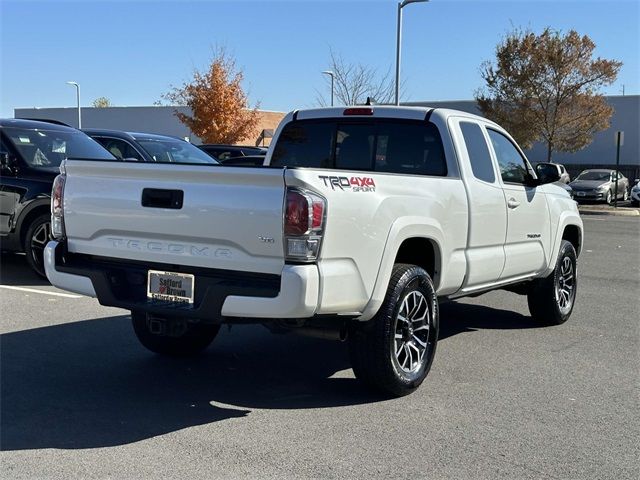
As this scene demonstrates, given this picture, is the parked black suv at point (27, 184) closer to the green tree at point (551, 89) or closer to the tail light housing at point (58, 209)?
→ the tail light housing at point (58, 209)

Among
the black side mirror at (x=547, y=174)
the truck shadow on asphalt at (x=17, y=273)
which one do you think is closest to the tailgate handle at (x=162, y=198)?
the black side mirror at (x=547, y=174)

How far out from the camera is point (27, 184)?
8961mm

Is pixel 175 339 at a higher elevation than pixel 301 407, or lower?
higher

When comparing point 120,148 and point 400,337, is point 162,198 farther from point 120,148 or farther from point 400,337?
point 120,148

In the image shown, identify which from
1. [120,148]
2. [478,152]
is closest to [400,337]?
[478,152]

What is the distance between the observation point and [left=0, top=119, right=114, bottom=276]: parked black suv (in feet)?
28.9

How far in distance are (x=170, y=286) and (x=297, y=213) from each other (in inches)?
39.4

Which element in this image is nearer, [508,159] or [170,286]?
[170,286]

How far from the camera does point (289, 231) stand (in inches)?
162

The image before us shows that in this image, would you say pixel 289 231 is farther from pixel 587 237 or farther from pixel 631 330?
pixel 587 237

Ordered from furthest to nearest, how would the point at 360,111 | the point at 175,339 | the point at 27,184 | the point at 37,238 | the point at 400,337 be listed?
the point at 27,184 < the point at 37,238 < the point at 360,111 < the point at 175,339 < the point at 400,337

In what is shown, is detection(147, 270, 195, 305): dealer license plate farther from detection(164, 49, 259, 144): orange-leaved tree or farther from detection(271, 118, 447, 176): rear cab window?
detection(164, 49, 259, 144): orange-leaved tree

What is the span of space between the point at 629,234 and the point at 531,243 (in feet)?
42.0

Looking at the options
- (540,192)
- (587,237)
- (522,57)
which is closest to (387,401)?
(540,192)
